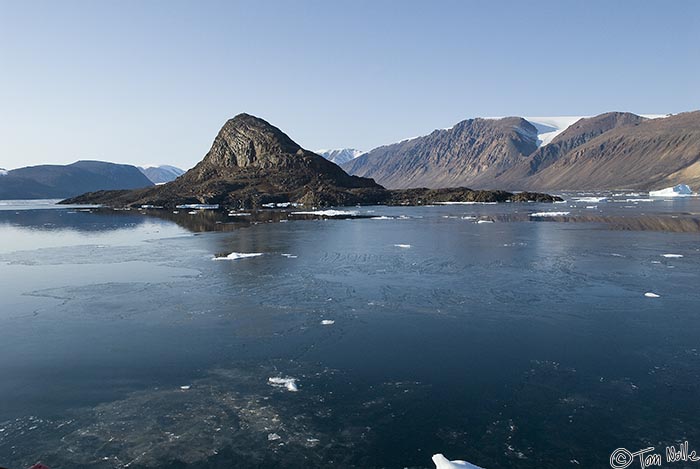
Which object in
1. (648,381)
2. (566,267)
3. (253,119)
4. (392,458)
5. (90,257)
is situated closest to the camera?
(392,458)

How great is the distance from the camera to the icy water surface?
10273mm

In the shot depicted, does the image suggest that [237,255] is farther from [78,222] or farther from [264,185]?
[264,185]

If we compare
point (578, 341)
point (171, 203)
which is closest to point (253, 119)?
point (171, 203)

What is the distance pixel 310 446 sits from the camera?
1018 cm

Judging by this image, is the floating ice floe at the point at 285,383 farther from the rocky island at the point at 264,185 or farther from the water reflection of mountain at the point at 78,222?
the rocky island at the point at 264,185

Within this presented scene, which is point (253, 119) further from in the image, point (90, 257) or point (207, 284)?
point (207, 284)

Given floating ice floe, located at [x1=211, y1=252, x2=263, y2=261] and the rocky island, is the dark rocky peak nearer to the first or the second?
the rocky island

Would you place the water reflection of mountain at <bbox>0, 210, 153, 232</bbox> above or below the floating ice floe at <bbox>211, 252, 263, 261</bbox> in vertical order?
above

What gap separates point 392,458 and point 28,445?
24.6 feet

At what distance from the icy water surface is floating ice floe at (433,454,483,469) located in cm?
26

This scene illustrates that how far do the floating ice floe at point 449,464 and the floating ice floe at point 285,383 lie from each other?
464 cm

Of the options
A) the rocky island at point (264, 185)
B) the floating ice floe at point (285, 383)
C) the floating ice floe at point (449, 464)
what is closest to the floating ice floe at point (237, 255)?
the floating ice floe at point (285, 383)

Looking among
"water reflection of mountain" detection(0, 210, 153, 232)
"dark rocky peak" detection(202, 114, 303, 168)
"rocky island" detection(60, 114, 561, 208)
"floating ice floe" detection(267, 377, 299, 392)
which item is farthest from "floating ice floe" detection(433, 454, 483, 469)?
"dark rocky peak" detection(202, 114, 303, 168)

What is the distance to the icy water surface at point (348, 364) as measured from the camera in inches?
404
